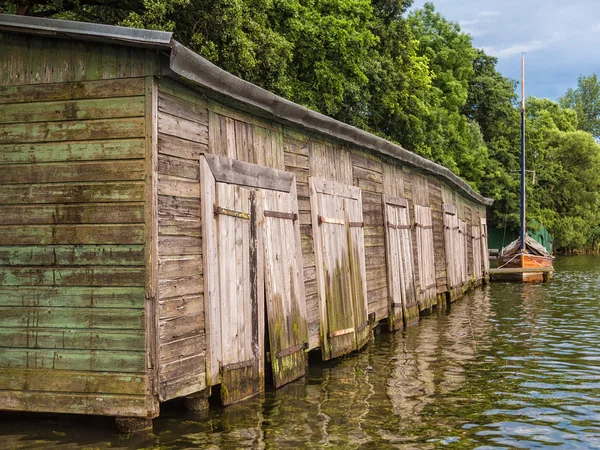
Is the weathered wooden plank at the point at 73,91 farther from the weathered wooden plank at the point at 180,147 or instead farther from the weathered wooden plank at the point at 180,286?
the weathered wooden plank at the point at 180,286

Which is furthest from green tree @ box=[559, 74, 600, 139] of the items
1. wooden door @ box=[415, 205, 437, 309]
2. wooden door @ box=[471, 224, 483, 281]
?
wooden door @ box=[415, 205, 437, 309]

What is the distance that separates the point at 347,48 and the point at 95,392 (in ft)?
74.6

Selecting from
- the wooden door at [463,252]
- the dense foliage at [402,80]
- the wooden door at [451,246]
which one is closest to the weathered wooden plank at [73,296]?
the dense foliage at [402,80]

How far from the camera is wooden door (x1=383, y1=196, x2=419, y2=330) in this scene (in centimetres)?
1397

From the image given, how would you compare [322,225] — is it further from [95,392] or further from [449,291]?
[449,291]

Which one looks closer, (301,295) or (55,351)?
(55,351)

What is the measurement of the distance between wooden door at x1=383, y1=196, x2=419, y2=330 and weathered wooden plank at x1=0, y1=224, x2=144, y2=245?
25.3 feet

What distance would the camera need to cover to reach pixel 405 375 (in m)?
9.89

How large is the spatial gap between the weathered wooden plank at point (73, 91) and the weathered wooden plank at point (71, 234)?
3.92 feet

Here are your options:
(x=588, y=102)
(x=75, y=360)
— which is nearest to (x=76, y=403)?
(x=75, y=360)

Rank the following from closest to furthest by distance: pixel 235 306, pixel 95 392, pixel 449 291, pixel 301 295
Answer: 1. pixel 95 392
2. pixel 235 306
3. pixel 301 295
4. pixel 449 291

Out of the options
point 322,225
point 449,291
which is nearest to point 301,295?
point 322,225

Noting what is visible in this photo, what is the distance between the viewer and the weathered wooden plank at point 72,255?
6.72 meters

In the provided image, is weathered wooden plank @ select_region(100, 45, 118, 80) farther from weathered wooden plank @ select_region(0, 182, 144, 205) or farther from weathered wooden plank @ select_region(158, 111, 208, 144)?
weathered wooden plank @ select_region(0, 182, 144, 205)
